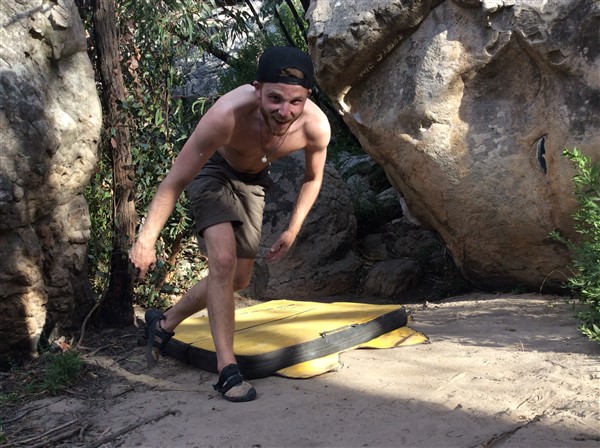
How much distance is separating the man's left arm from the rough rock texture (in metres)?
2.21

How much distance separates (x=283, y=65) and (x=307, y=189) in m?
0.81

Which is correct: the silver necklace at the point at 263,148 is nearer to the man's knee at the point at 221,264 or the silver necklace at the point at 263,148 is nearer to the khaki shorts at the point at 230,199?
the khaki shorts at the point at 230,199

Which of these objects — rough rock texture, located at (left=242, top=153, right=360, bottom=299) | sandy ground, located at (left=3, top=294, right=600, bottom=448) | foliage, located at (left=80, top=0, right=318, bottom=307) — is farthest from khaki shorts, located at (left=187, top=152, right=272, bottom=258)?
rough rock texture, located at (left=242, top=153, right=360, bottom=299)

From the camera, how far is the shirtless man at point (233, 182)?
3156 mm

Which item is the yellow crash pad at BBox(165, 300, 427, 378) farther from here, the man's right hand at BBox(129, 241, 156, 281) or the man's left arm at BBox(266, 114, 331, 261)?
the man's right hand at BBox(129, 241, 156, 281)

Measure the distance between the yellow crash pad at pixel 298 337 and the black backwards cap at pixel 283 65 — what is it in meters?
1.30

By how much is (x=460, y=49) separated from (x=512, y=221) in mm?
1178

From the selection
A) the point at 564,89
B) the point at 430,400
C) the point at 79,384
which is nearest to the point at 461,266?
the point at 564,89

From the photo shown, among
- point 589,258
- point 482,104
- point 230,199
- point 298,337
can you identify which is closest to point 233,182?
point 230,199

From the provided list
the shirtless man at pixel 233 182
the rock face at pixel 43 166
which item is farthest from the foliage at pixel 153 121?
the shirtless man at pixel 233 182

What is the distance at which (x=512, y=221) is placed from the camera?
4.78 metres

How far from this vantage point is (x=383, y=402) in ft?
9.81

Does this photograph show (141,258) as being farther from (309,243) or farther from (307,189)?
(309,243)

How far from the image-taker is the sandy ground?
8.68 feet
